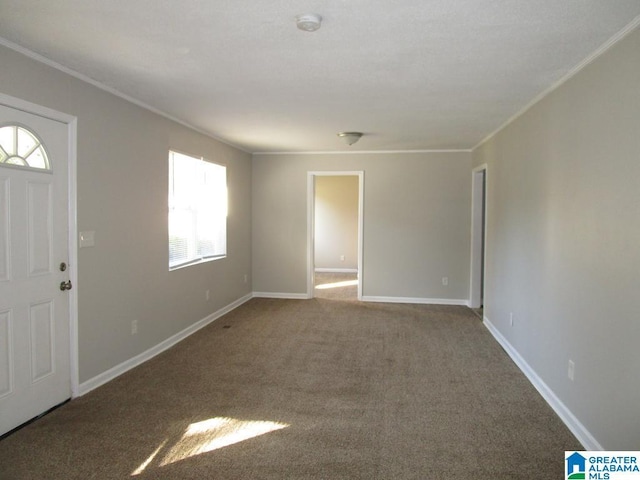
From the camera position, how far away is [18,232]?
2762 mm

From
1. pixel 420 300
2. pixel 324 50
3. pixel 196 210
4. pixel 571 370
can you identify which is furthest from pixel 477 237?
pixel 324 50

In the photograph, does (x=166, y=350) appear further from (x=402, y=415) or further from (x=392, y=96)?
(x=392, y=96)

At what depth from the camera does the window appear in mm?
4750

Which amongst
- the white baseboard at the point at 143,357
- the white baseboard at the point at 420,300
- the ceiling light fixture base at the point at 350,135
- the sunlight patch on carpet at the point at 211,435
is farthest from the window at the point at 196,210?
the white baseboard at the point at 420,300

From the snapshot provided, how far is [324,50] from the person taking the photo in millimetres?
2623

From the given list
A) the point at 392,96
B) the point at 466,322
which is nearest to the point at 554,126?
the point at 392,96

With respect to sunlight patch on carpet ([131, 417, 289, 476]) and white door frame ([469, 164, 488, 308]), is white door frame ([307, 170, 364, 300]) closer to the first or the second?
white door frame ([469, 164, 488, 308])

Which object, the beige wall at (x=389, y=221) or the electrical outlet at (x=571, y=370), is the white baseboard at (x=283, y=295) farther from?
the electrical outlet at (x=571, y=370)

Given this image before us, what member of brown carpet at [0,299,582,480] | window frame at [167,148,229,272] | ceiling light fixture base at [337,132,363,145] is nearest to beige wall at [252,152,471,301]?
window frame at [167,148,229,272]

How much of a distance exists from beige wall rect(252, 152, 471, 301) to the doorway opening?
0.44 ft

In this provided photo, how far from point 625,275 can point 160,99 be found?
11.7ft

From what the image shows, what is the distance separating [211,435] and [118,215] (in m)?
1.94

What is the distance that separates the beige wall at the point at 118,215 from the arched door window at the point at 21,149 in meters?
0.22

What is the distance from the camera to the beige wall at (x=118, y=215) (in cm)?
312
